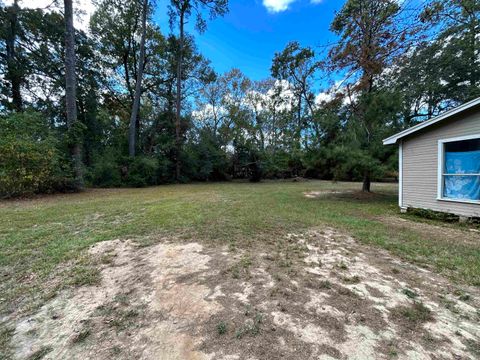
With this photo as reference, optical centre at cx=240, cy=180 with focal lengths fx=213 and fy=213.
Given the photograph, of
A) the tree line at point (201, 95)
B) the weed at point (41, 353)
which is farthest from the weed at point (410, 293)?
the tree line at point (201, 95)

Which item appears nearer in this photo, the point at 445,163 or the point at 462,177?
the point at 462,177

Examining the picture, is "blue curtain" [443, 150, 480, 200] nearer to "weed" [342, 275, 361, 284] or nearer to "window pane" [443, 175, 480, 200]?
"window pane" [443, 175, 480, 200]

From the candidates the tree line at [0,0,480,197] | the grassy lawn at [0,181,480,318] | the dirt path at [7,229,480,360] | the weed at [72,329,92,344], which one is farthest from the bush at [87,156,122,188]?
the weed at [72,329,92,344]

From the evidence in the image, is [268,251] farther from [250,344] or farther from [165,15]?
[165,15]

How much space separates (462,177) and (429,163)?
2.35 feet

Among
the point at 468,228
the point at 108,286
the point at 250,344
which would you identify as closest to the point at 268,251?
the point at 250,344

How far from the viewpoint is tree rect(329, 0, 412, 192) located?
15.4 ft

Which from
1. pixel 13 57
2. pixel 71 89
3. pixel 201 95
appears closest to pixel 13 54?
pixel 13 57

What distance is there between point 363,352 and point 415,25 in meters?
4.99

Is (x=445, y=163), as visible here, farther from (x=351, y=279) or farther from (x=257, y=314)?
(x=257, y=314)

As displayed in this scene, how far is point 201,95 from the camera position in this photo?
21172 mm

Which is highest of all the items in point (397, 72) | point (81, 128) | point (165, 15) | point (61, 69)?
point (165, 15)

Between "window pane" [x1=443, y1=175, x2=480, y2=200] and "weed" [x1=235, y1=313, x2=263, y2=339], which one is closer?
"weed" [x1=235, y1=313, x2=263, y2=339]

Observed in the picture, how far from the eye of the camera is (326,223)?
4.84m
